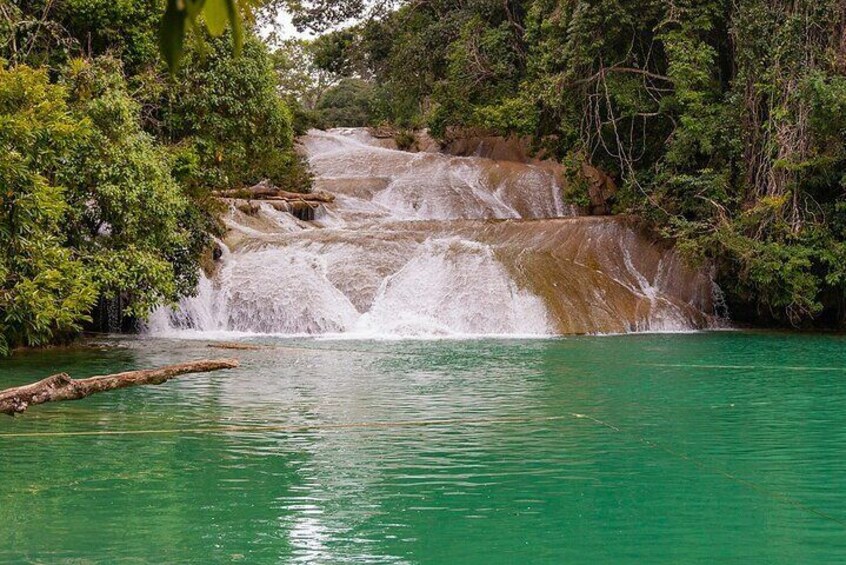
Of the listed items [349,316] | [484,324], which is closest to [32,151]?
[349,316]

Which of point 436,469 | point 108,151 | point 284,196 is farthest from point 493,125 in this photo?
point 436,469

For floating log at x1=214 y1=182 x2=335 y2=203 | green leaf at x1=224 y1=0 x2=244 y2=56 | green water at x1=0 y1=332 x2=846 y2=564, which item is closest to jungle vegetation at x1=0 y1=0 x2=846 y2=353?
floating log at x1=214 y1=182 x2=335 y2=203

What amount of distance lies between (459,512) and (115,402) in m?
4.86

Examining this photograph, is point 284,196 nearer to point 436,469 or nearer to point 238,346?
point 238,346

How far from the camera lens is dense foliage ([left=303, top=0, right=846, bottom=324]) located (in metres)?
16.7

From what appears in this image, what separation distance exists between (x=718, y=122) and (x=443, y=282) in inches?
220

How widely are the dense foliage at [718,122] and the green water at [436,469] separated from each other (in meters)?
5.95

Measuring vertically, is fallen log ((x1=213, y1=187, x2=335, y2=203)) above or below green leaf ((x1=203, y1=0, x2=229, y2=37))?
above

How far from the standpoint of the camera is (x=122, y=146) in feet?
40.3

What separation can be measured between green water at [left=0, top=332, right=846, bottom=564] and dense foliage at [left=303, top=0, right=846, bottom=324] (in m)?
5.95

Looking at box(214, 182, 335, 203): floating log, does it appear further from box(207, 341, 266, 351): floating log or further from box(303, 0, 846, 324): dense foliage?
box(207, 341, 266, 351): floating log

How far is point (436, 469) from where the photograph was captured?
631 cm

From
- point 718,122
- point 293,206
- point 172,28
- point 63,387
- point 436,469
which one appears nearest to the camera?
point 172,28

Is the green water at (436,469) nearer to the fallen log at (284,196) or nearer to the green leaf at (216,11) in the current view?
the green leaf at (216,11)
